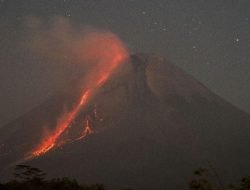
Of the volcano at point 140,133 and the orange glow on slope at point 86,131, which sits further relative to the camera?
the orange glow on slope at point 86,131

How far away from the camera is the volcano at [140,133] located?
192 feet

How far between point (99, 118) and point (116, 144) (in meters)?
8.90

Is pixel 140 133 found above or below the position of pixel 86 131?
below

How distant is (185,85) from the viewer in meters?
88.1

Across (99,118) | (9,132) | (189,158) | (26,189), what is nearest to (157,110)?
(99,118)

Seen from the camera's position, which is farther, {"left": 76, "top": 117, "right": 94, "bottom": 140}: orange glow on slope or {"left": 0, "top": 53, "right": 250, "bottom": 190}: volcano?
{"left": 76, "top": 117, "right": 94, "bottom": 140}: orange glow on slope

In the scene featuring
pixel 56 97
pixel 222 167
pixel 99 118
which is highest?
pixel 56 97

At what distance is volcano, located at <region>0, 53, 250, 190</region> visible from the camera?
58500 mm

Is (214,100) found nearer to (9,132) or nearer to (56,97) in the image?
(56,97)

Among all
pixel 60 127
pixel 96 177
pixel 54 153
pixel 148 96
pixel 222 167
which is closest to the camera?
pixel 96 177

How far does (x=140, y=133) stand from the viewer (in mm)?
70438

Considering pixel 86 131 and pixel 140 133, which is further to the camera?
pixel 140 133

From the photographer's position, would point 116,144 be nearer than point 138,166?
No

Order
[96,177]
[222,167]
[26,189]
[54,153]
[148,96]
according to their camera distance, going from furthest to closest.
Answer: [148,96] < [54,153] < [222,167] < [96,177] < [26,189]
